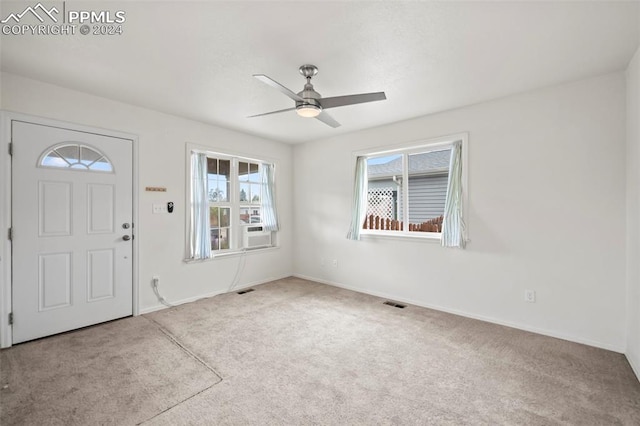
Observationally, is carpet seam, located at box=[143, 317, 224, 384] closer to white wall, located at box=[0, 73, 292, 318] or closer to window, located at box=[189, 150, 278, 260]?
white wall, located at box=[0, 73, 292, 318]

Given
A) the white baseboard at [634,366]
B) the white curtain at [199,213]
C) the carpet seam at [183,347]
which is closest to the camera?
the white baseboard at [634,366]

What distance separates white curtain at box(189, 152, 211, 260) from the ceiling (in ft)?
3.45

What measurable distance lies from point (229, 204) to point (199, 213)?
23.5 inches

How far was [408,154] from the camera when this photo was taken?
162 inches

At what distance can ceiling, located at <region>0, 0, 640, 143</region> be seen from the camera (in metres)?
1.85

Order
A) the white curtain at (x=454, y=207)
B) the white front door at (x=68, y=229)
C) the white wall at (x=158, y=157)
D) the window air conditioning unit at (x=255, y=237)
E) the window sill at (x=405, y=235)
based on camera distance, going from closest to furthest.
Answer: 1. the white front door at (x=68, y=229)
2. the white wall at (x=158, y=157)
3. the white curtain at (x=454, y=207)
4. the window sill at (x=405, y=235)
5. the window air conditioning unit at (x=255, y=237)

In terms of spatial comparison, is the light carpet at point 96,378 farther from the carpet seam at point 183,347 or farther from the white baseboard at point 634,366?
the white baseboard at point 634,366

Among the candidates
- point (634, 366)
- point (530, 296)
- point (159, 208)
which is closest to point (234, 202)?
point (159, 208)

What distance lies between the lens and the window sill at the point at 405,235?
3.82 metres

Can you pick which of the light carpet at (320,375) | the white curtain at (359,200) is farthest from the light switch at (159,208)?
the white curtain at (359,200)

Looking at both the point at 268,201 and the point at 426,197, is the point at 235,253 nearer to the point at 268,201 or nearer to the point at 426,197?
the point at 268,201

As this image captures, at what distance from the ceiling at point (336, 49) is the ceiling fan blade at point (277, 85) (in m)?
0.36

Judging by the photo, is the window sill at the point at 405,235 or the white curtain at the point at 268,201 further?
the white curtain at the point at 268,201

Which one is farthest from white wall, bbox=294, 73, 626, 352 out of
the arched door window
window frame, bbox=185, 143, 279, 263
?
the arched door window
